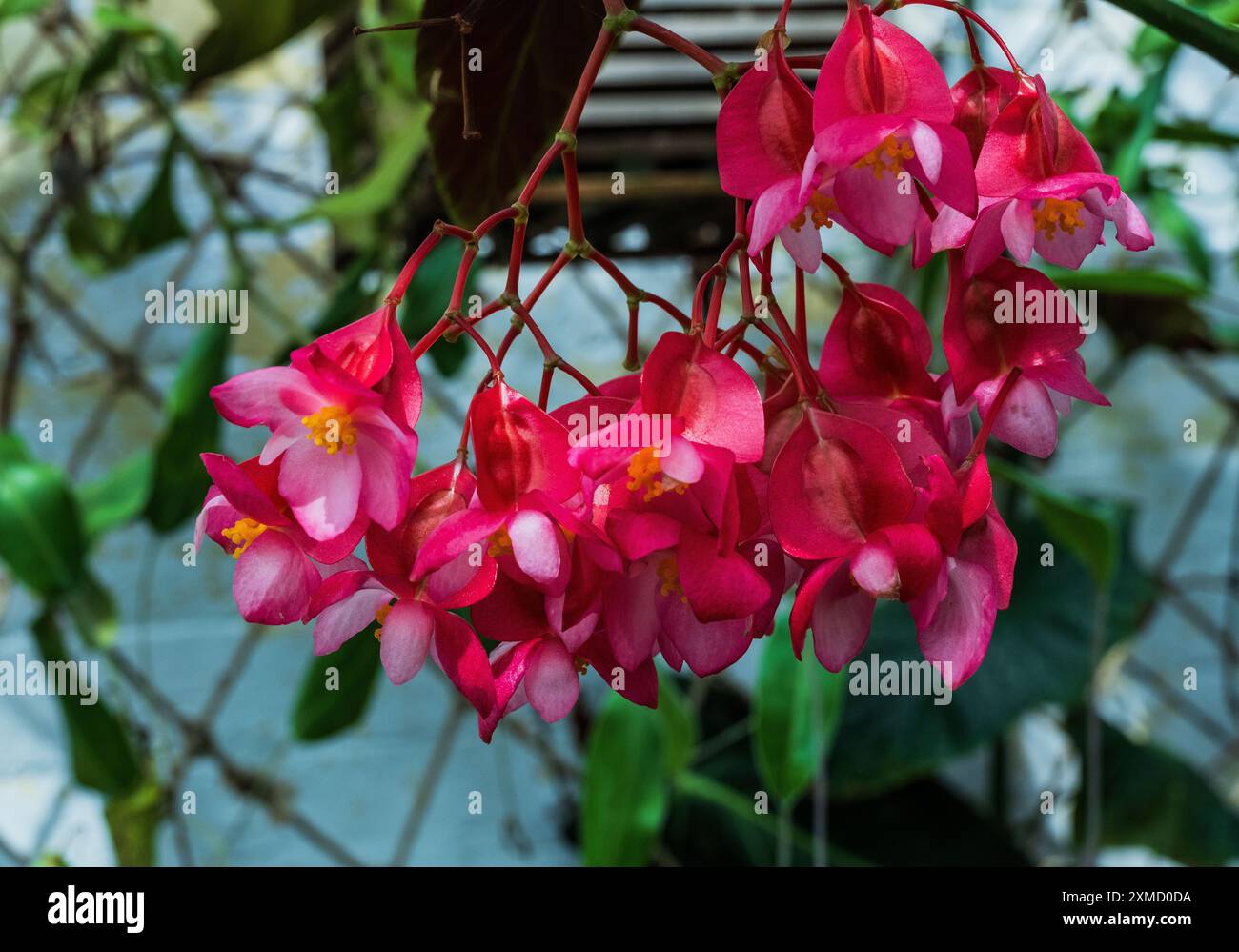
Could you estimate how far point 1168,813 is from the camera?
3.88ft

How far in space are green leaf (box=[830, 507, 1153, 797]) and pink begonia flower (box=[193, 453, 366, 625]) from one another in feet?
2.90

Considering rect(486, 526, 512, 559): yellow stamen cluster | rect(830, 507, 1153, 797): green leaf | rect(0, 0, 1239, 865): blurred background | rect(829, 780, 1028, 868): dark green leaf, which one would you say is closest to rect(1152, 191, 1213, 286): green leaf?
rect(0, 0, 1239, 865): blurred background

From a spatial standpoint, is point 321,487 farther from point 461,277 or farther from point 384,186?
point 384,186

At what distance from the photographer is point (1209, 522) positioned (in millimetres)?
1371

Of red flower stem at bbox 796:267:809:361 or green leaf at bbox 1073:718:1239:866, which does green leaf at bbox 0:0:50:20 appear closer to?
red flower stem at bbox 796:267:809:361

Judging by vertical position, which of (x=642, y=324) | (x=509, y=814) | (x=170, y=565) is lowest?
(x=509, y=814)

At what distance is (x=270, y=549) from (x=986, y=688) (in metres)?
0.95

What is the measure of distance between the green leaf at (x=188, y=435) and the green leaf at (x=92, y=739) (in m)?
0.11

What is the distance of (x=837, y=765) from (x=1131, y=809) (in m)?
0.34

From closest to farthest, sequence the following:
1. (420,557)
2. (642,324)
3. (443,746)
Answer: (420,557) < (443,746) < (642,324)

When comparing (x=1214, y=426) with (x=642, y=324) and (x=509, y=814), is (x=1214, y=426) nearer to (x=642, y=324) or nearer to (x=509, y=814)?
(x=642, y=324)

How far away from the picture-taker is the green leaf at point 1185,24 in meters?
0.31

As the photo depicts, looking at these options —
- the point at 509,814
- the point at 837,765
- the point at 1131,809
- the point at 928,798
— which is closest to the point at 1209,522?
the point at 1131,809

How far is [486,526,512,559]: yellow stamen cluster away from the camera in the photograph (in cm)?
24
